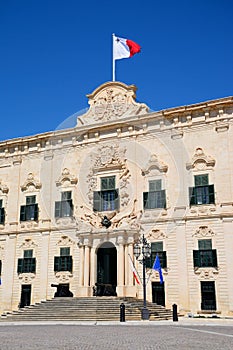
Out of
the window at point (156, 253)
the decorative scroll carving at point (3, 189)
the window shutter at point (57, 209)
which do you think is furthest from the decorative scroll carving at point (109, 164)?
the decorative scroll carving at point (3, 189)

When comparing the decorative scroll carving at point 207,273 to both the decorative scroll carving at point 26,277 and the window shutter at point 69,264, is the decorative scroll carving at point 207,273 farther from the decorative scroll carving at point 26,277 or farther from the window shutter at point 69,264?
the decorative scroll carving at point 26,277

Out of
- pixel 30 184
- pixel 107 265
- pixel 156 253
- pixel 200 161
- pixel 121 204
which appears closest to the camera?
pixel 156 253

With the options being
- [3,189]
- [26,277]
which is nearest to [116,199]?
[26,277]

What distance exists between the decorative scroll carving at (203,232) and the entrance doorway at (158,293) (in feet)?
12.0

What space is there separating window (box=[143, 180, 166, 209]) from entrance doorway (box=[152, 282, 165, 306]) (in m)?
4.73

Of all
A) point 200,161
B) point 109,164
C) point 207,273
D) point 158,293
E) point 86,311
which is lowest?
point 86,311

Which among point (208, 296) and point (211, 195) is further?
point (211, 195)

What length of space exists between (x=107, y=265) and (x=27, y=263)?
5.81 meters

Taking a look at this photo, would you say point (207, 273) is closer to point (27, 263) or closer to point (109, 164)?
point (109, 164)

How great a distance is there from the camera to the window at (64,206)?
1145 inches

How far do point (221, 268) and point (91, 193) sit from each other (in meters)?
9.91

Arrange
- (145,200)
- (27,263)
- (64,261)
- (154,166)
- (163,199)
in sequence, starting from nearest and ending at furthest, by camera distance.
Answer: (163,199) → (145,200) → (154,166) → (64,261) → (27,263)

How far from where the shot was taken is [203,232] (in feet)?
81.3

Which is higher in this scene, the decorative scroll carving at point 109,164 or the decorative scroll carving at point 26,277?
the decorative scroll carving at point 109,164
